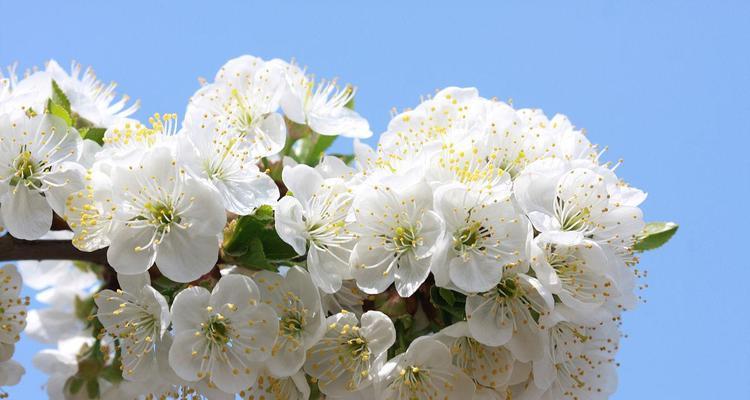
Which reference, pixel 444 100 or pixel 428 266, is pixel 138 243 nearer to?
pixel 428 266

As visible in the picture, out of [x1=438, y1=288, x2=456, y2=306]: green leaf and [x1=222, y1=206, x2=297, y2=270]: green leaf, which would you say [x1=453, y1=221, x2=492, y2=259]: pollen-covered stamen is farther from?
[x1=222, y1=206, x2=297, y2=270]: green leaf

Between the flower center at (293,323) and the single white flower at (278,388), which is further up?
the flower center at (293,323)

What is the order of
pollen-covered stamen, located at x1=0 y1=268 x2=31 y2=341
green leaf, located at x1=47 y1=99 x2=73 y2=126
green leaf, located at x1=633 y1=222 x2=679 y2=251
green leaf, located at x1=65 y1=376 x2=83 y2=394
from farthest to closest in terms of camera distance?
1. green leaf, located at x1=65 y1=376 x2=83 y2=394
2. green leaf, located at x1=633 y1=222 x2=679 y2=251
3. pollen-covered stamen, located at x1=0 y1=268 x2=31 y2=341
4. green leaf, located at x1=47 y1=99 x2=73 y2=126

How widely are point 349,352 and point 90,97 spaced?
1219 millimetres

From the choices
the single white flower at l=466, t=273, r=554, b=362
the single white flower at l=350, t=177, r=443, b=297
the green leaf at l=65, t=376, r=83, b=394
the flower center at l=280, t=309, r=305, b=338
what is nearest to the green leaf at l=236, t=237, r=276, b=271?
the flower center at l=280, t=309, r=305, b=338

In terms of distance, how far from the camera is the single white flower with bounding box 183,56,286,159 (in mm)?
2605

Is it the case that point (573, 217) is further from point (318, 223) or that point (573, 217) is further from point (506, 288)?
point (318, 223)

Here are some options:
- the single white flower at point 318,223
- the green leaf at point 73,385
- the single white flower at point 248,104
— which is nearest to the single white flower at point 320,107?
the single white flower at point 248,104

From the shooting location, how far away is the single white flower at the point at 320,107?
2.78m

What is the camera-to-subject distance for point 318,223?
2.39m

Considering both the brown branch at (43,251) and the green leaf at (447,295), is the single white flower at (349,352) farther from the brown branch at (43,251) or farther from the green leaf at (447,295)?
the brown branch at (43,251)

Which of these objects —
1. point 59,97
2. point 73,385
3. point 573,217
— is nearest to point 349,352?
point 573,217

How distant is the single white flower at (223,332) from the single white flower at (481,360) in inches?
17.7

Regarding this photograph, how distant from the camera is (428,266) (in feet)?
7.48
